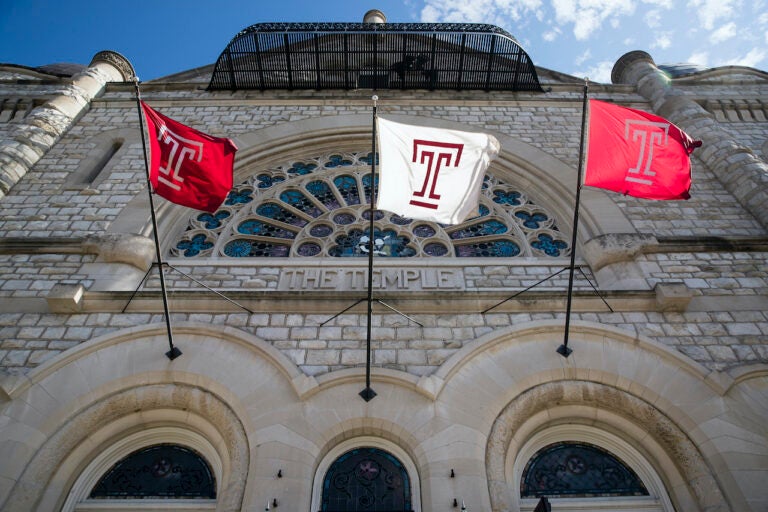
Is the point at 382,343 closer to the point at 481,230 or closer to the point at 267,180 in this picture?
the point at 481,230

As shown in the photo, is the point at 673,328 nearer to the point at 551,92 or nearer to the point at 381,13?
A: the point at 551,92

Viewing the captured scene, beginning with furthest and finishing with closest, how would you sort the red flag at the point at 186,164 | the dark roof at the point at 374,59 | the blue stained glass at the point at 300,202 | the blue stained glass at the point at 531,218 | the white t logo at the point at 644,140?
the dark roof at the point at 374,59 < the blue stained glass at the point at 300,202 < the blue stained glass at the point at 531,218 < the white t logo at the point at 644,140 < the red flag at the point at 186,164

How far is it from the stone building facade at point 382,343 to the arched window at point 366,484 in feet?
0.07

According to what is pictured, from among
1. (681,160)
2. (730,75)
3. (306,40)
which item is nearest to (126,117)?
(306,40)

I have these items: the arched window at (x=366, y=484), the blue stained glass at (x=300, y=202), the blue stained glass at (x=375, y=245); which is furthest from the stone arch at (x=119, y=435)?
the blue stained glass at (x=300, y=202)

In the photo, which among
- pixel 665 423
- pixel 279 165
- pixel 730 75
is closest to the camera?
pixel 665 423

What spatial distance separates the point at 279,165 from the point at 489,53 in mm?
5431

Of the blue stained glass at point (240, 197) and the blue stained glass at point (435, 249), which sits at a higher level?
the blue stained glass at point (240, 197)

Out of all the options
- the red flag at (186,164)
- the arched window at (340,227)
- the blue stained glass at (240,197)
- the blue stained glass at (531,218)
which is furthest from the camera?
the blue stained glass at (240,197)

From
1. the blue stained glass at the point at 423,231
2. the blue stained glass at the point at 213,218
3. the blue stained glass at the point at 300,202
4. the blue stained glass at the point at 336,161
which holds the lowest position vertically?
the blue stained glass at the point at 423,231

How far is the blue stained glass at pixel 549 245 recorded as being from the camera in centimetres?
892

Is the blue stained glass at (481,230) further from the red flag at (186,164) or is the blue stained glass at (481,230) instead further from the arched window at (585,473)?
the red flag at (186,164)

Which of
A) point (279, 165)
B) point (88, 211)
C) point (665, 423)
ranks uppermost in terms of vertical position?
point (279, 165)

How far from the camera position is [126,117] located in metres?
11.4
